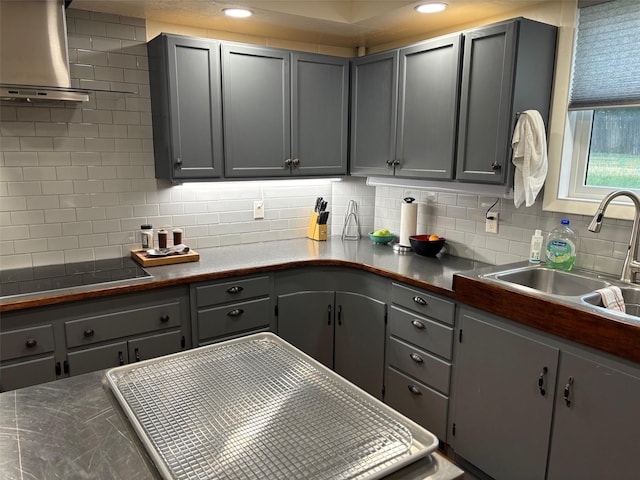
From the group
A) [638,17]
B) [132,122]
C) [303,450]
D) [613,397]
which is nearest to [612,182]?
[638,17]

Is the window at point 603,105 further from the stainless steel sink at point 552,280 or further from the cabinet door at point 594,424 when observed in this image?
the cabinet door at point 594,424

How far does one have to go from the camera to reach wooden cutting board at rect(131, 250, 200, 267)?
271cm

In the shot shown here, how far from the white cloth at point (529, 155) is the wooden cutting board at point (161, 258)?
1.84 metres

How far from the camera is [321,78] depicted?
314cm

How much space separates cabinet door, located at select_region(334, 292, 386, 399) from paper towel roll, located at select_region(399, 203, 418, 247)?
21.1 inches

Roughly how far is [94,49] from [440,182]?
2.09 metres

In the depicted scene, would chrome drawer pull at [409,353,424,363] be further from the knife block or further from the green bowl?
the knife block

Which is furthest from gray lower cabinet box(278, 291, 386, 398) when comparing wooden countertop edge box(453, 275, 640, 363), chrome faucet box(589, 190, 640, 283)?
chrome faucet box(589, 190, 640, 283)

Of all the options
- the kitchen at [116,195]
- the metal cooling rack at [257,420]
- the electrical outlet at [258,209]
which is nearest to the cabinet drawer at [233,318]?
the kitchen at [116,195]

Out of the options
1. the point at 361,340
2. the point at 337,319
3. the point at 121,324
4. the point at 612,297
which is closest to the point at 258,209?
the point at 337,319

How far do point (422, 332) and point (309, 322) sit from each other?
2.52 feet

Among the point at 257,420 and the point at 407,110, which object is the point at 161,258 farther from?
the point at 257,420

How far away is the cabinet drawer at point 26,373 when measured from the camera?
2.13m

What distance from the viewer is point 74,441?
1.01 m
